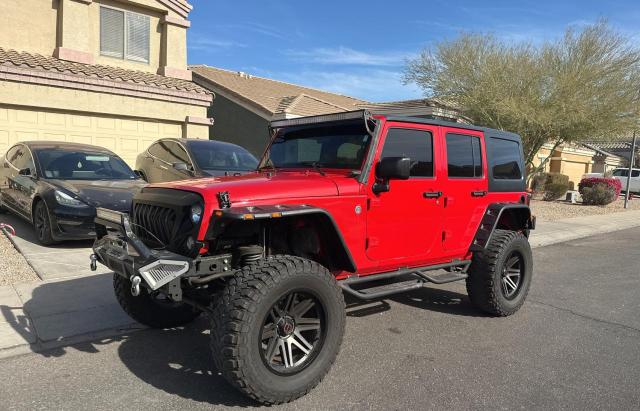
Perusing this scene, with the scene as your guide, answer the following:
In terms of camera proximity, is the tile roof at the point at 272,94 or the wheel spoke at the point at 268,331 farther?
the tile roof at the point at 272,94

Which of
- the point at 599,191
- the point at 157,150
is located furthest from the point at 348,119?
the point at 599,191

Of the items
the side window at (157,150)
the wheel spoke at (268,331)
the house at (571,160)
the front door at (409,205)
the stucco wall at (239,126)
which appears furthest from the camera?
the house at (571,160)

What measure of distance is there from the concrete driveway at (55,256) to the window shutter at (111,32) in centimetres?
670

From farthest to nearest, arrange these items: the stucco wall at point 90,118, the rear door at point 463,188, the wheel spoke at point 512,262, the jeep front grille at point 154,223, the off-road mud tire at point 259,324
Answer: the stucco wall at point 90,118 < the wheel spoke at point 512,262 < the rear door at point 463,188 < the jeep front grille at point 154,223 < the off-road mud tire at point 259,324

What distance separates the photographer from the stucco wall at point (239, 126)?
16750 millimetres

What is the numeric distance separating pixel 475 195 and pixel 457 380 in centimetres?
202

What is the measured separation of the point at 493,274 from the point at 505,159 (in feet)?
4.71

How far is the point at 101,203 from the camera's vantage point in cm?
690

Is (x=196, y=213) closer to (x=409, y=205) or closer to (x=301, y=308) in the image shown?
(x=301, y=308)

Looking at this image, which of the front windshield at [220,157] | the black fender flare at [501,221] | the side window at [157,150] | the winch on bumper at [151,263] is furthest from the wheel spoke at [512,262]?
the side window at [157,150]

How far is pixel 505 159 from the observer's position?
566 centimetres

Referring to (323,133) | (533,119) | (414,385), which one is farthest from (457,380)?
(533,119)

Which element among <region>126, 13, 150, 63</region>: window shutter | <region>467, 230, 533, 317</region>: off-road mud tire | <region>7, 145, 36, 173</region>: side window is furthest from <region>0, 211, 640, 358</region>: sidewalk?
<region>126, 13, 150, 63</region>: window shutter

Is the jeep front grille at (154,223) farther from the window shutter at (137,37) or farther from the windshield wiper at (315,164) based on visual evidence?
the window shutter at (137,37)
